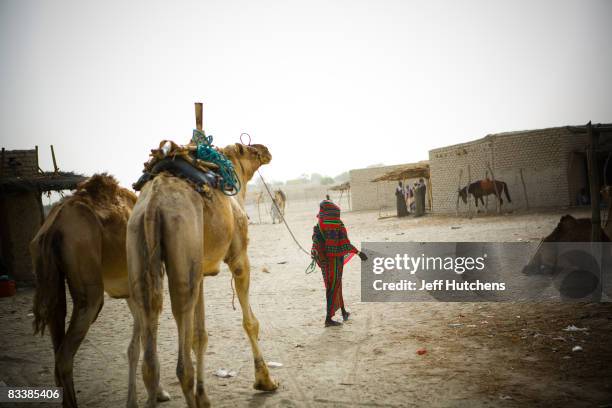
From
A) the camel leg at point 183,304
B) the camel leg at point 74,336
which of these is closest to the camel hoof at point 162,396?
the camel leg at point 74,336

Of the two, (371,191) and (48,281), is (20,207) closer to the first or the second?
(48,281)

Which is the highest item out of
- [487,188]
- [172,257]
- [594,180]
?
[487,188]

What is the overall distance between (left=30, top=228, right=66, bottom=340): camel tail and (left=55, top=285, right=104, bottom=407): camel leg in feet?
0.60

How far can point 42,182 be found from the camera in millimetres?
10625

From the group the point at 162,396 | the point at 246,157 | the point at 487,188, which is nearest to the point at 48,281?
the point at 162,396

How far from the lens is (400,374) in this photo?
4.06 m

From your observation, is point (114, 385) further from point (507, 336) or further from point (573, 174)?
point (573, 174)

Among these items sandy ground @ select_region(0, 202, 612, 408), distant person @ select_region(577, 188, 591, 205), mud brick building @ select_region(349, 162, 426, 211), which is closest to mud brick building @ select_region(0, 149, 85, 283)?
sandy ground @ select_region(0, 202, 612, 408)

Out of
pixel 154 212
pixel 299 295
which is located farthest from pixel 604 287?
pixel 154 212

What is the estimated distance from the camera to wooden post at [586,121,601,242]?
6172 mm

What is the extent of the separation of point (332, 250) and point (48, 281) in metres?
3.82

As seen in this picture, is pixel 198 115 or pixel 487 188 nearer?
pixel 198 115

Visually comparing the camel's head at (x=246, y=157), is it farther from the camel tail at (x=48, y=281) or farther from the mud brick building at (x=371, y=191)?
the mud brick building at (x=371, y=191)

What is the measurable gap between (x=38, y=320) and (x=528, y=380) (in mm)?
4601
